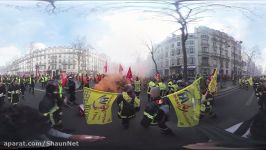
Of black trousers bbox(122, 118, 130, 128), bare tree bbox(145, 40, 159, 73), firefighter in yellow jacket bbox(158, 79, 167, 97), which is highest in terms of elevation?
bare tree bbox(145, 40, 159, 73)

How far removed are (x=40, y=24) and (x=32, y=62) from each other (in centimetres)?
37

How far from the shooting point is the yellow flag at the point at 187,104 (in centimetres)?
265

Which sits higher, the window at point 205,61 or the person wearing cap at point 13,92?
the window at point 205,61

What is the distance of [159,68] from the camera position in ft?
9.01

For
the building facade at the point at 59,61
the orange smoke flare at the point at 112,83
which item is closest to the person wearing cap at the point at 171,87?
the orange smoke flare at the point at 112,83

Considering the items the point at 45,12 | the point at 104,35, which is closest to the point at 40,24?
the point at 45,12

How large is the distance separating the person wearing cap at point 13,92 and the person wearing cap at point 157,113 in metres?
1.17

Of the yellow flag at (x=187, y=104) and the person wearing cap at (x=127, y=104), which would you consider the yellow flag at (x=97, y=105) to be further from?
the yellow flag at (x=187, y=104)

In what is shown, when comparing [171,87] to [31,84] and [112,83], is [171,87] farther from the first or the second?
[31,84]

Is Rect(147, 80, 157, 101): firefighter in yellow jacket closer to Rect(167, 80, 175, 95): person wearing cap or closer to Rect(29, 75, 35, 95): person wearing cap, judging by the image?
Rect(167, 80, 175, 95): person wearing cap

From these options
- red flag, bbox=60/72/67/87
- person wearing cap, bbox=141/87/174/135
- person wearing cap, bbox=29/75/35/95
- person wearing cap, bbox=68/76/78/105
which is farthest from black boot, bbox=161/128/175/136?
person wearing cap, bbox=29/75/35/95

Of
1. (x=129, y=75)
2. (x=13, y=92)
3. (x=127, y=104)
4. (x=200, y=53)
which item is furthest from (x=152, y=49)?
(x=13, y=92)

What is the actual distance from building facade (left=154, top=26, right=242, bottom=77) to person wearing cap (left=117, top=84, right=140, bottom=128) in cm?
36

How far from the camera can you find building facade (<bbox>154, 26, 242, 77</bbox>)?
8.71 feet
